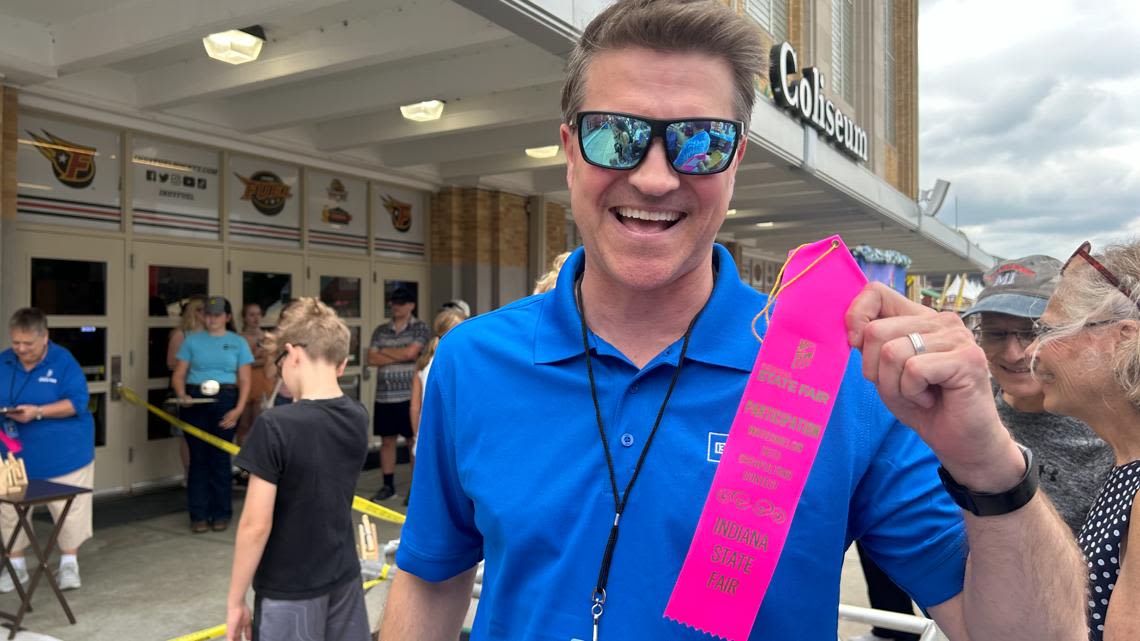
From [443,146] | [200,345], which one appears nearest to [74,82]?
[200,345]

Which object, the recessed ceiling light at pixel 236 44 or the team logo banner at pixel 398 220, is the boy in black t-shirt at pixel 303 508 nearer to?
the recessed ceiling light at pixel 236 44

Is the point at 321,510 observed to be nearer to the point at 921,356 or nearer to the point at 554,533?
the point at 554,533

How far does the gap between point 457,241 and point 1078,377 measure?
9.88 metres

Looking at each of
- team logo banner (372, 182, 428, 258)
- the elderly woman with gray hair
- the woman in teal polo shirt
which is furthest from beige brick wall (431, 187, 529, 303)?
the elderly woman with gray hair

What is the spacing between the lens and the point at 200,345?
7.38 m

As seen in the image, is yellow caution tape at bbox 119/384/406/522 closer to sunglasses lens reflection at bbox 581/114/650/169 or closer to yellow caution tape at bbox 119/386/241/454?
yellow caution tape at bbox 119/386/241/454

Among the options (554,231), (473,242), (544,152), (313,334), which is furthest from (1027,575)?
(554,231)

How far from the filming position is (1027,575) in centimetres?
113

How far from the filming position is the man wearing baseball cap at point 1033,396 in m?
2.91

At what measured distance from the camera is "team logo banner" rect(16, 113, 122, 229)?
726cm

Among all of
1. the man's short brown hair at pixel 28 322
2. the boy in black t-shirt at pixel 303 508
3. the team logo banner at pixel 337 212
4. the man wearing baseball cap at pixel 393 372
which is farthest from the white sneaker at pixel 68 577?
the team logo banner at pixel 337 212

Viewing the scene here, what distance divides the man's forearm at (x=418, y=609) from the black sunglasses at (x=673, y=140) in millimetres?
945

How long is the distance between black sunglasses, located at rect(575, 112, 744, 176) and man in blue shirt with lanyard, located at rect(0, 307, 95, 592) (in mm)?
5436

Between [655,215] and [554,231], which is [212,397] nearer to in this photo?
[554,231]
